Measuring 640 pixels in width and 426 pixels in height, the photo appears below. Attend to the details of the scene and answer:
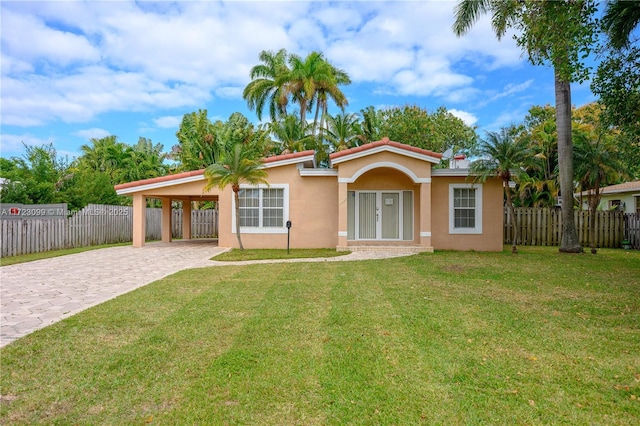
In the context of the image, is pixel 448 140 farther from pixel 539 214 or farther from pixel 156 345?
pixel 156 345

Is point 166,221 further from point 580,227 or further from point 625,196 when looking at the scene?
point 625,196

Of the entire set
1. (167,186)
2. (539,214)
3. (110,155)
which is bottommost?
(539,214)

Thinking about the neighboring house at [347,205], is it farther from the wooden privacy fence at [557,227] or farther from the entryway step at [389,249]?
the wooden privacy fence at [557,227]

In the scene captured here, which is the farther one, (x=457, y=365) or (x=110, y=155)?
(x=110, y=155)

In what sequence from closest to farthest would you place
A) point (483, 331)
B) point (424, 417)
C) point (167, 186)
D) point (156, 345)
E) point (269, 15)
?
point (424, 417), point (156, 345), point (483, 331), point (269, 15), point (167, 186)

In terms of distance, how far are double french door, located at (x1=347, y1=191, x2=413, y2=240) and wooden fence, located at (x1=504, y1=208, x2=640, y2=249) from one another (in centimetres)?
665

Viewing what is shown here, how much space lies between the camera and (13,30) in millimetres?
9984

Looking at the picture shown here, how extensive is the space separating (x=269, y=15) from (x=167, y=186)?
24.9 feet

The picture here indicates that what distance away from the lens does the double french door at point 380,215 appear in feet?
49.4

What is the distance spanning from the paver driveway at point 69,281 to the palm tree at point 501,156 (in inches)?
391

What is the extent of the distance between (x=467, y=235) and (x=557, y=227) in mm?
6096

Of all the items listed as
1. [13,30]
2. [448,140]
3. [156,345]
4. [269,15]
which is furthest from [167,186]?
[448,140]

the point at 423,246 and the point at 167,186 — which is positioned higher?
the point at 167,186

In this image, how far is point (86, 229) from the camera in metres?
16.1
